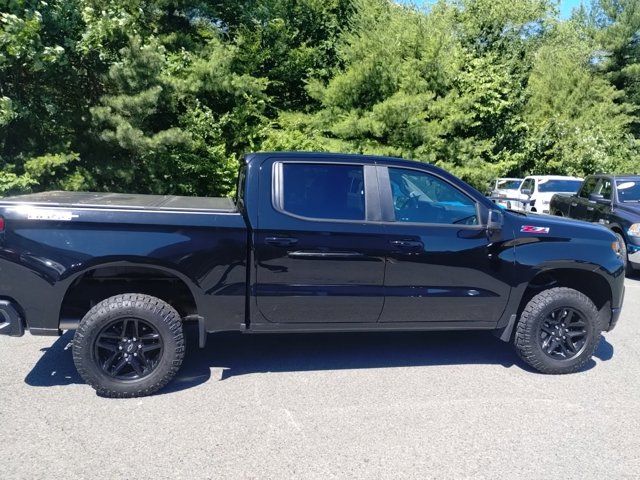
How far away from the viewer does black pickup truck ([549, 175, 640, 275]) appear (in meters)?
8.70

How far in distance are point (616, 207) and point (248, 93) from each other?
28.6 feet

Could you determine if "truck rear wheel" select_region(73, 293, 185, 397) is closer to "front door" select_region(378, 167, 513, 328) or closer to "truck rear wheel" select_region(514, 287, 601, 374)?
"front door" select_region(378, 167, 513, 328)

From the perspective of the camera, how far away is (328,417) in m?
3.63

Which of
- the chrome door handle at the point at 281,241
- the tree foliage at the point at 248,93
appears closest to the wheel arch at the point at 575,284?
the chrome door handle at the point at 281,241

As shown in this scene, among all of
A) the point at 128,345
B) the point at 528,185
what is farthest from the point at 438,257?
the point at 528,185

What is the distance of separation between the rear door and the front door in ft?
0.46

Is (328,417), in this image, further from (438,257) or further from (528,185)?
(528,185)

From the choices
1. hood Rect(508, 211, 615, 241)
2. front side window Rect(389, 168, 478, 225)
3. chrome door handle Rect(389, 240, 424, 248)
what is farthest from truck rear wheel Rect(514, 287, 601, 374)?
chrome door handle Rect(389, 240, 424, 248)

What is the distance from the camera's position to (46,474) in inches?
114

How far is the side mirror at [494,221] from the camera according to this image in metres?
4.29

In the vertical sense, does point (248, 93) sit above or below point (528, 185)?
above

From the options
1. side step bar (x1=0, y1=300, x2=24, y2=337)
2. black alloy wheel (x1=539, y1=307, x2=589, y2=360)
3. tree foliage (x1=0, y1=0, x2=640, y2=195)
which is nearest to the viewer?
side step bar (x1=0, y1=300, x2=24, y2=337)

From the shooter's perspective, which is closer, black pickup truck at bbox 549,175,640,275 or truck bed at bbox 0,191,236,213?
truck bed at bbox 0,191,236,213

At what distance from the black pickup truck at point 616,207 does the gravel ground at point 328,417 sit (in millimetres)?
4410
